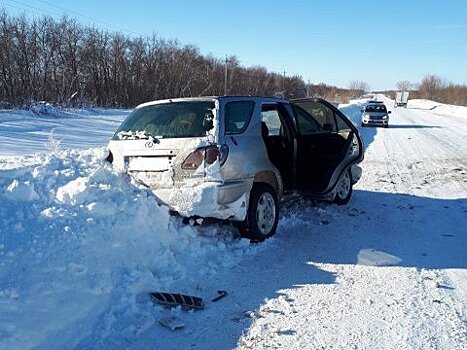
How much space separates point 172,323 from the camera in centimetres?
362

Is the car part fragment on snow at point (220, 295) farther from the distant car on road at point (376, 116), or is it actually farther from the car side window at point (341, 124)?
the distant car on road at point (376, 116)

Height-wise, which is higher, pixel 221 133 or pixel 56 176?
pixel 221 133

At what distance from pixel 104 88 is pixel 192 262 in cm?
3886

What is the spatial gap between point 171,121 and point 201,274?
1.85m

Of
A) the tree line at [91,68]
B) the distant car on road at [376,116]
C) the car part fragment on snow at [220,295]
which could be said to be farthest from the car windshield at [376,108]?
the car part fragment on snow at [220,295]

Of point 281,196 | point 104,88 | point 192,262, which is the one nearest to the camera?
point 192,262

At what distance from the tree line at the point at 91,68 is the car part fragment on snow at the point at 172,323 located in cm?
2541

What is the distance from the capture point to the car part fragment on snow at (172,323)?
11.7 feet

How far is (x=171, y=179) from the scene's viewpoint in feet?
16.6

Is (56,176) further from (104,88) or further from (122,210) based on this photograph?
(104,88)

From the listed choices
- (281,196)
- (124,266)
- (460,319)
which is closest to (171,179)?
(124,266)

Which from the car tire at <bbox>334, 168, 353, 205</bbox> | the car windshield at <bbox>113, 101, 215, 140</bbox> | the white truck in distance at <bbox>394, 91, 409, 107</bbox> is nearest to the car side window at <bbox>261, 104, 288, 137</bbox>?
the car windshield at <bbox>113, 101, 215, 140</bbox>

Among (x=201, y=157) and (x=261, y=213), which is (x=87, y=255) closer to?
(x=201, y=157)

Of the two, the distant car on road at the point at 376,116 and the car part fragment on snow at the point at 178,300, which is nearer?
the car part fragment on snow at the point at 178,300
